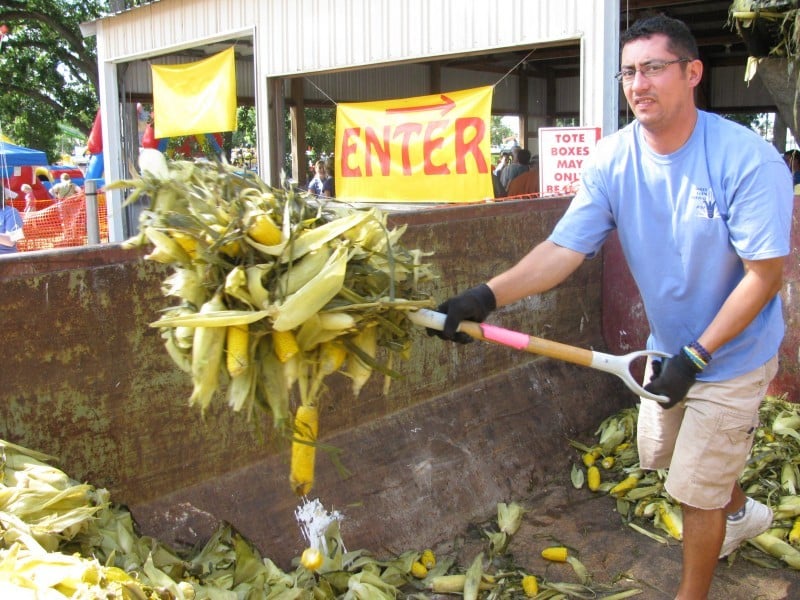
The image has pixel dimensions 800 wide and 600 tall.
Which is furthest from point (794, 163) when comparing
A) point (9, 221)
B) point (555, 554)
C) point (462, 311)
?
point (9, 221)

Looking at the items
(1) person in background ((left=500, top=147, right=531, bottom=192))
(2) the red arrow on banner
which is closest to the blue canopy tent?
(1) person in background ((left=500, top=147, right=531, bottom=192))

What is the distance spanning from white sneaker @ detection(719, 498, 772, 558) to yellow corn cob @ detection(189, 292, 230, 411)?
2.69 metres

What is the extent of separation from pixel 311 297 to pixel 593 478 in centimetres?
301

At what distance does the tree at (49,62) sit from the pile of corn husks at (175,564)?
2354cm

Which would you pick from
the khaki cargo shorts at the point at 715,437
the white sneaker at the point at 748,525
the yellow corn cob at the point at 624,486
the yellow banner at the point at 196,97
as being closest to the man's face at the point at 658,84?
the khaki cargo shorts at the point at 715,437

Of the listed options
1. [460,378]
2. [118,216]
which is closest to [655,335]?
[460,378]

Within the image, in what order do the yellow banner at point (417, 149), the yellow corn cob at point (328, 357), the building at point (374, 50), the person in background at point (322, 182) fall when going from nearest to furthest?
the yellow corn cob at point (328, 357), the building at point (374, 50), the yellow banner at point (417, 149), the person in background at point (322, 182)

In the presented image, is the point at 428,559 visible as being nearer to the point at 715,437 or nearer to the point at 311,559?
the point at 311,559

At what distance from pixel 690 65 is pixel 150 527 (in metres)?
2.91

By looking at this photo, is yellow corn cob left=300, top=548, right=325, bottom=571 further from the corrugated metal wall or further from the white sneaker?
the corrugated metal wall

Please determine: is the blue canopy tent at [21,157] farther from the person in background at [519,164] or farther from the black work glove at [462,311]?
the black work glove at [462,311]

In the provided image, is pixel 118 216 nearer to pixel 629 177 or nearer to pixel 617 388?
pixel 617 388

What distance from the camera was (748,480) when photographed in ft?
14.9

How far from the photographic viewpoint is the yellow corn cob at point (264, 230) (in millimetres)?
2469
